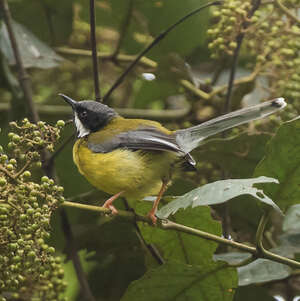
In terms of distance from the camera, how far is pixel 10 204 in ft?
6.00

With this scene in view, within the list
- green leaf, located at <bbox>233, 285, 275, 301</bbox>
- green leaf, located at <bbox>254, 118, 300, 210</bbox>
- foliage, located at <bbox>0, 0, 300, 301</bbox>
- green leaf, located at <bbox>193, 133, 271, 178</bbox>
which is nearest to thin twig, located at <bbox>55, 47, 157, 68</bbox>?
foliage, located at <bbox>0, 0, 300, 301</bbox>

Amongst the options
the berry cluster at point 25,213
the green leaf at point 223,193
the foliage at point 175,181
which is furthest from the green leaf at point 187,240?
the berry cluster at point 25,213

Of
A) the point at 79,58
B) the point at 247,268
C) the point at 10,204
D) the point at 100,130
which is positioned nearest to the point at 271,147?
the point at 247,268

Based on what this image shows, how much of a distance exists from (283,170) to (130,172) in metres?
0.76

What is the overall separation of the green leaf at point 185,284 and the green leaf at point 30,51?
150 centimetres

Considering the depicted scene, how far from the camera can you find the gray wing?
101 inches

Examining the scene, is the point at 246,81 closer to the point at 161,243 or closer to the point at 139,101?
the point at 139,101

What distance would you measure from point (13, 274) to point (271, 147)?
0.91 m

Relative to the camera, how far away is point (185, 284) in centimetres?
222

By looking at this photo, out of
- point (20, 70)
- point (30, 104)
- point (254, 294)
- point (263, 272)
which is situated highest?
point (20, 70)

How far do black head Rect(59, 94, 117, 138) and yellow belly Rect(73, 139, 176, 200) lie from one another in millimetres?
338

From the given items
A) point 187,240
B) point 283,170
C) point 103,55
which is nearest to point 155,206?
point 187,240

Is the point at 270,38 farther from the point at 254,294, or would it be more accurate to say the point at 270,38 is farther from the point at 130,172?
the point at 254,294

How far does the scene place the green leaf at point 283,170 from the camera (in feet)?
6.88
